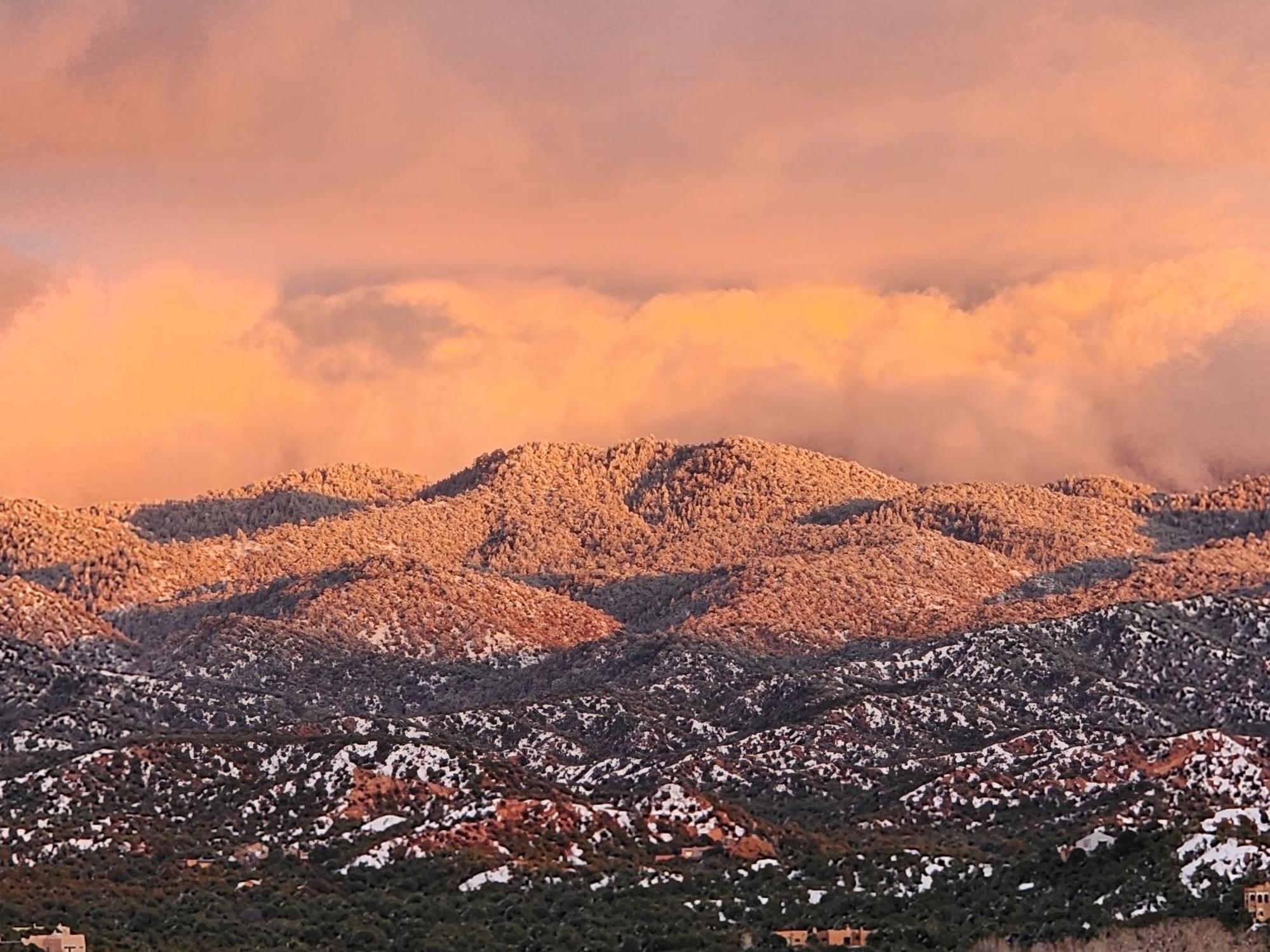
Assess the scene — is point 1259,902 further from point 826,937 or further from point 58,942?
point 58,942

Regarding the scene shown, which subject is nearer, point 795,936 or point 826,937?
point 826,937

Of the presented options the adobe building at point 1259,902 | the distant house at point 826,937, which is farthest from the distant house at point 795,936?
the adobe building at point 1259,902

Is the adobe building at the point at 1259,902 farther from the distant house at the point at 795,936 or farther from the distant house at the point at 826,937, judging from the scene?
the distant house at the point at 795,936

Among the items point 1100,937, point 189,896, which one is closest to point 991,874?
point 1100,937

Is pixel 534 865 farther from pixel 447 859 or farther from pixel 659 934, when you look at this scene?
pixel 659 934

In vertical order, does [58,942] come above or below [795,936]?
above

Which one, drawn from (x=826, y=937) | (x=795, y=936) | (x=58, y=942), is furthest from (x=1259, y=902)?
(x=58, y=942)

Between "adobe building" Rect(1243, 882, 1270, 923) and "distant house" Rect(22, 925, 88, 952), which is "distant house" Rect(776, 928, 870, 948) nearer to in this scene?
"adobe building" Rect(1243, 882, 1270, 923)
